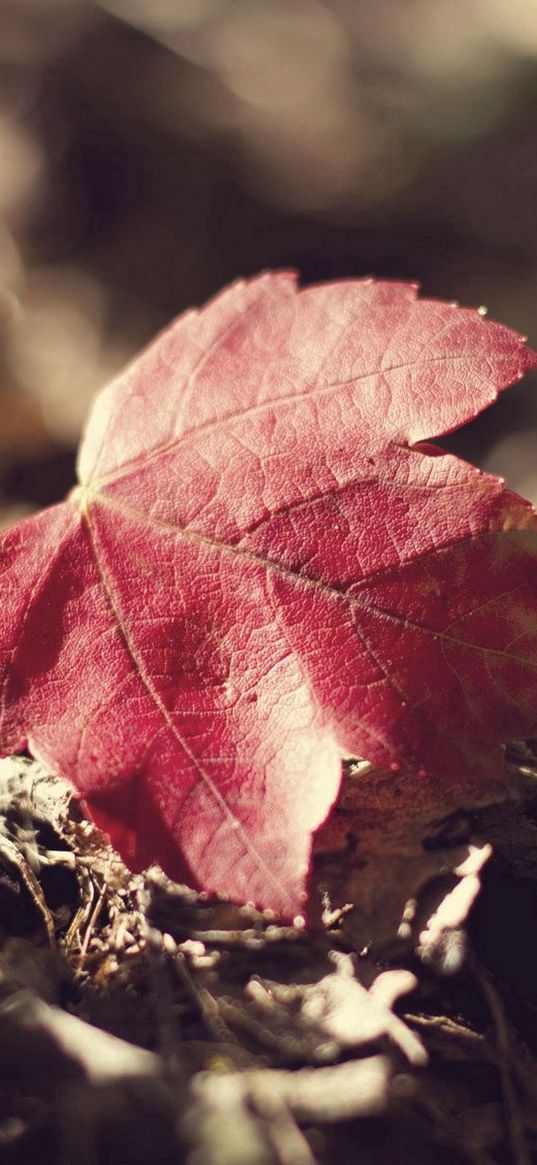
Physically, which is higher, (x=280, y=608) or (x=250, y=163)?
(x=250, y=163)

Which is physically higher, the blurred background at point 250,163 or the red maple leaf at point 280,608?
the blurred background at point 250,163

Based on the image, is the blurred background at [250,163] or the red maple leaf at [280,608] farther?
the blurred background at [250,163]

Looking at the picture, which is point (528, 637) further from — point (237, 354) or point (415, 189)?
point (415, 189)

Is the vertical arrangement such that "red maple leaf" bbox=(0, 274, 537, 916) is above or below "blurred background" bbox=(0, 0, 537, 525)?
below

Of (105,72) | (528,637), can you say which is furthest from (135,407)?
(105,72)
